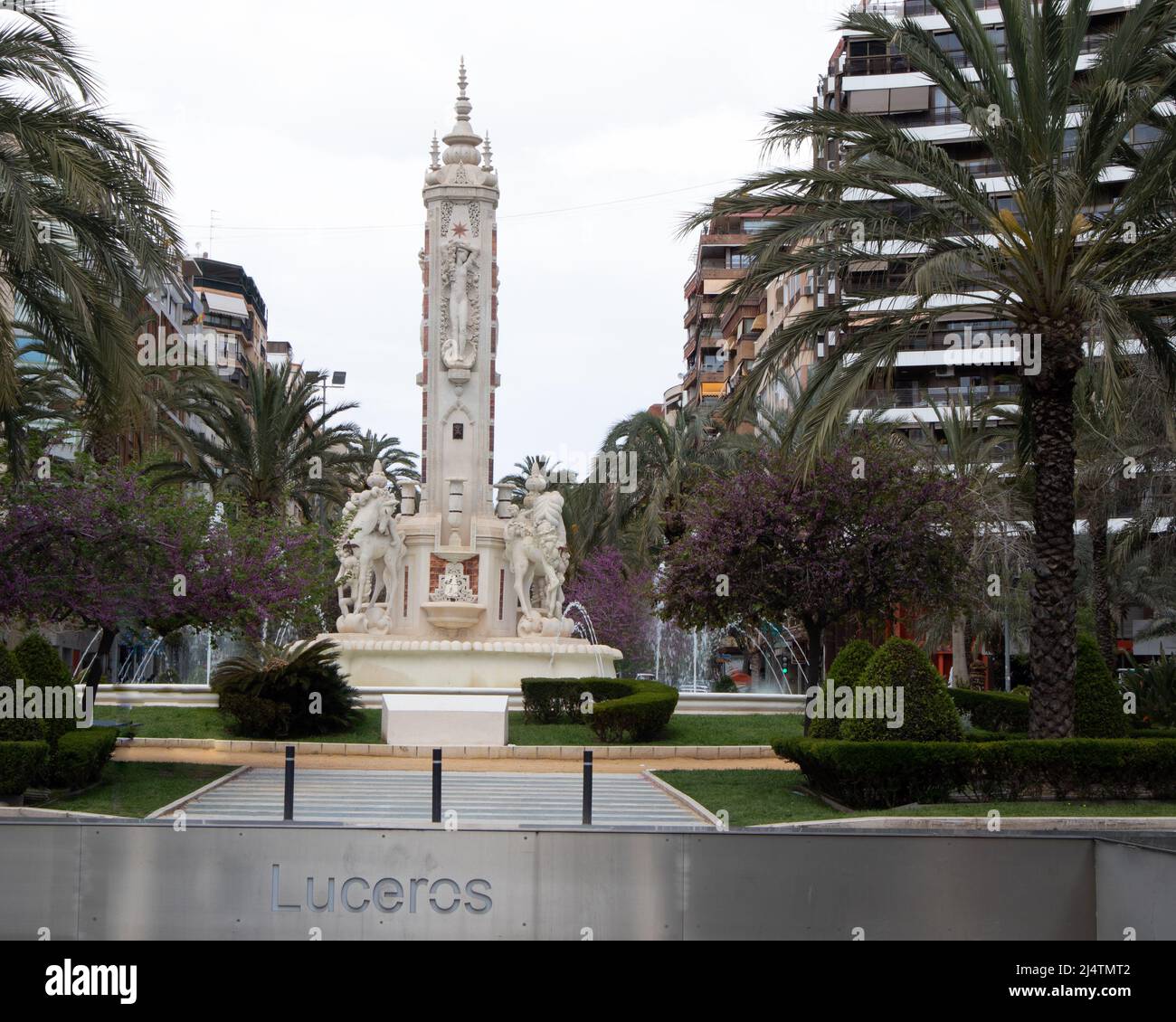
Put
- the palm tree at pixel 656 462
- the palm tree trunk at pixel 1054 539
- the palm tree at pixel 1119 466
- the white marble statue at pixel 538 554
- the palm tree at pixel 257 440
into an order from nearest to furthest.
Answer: the palm tree trunk at pixel 1054 539, the palm tree at pixel 1119 466, the white marble statue at pixel 538 554, the palm tree at pixel 257 440, the palm tree at pixel 656 462

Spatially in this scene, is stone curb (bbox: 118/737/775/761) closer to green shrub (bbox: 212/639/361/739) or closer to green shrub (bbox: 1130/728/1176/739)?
green shrub (bbox: 212/639/361/739)

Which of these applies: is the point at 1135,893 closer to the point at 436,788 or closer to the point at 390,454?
the point at 436,788

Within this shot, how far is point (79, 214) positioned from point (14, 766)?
19.0 feet

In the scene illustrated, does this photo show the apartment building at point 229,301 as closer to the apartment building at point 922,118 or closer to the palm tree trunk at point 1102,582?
the apartment building at point 922,118

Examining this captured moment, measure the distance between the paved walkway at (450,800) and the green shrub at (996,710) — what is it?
7.26 m

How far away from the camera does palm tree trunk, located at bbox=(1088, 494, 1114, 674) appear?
31562mm

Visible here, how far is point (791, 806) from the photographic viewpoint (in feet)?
57.3

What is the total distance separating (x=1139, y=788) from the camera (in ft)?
56.9

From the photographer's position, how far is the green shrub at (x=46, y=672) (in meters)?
17.6

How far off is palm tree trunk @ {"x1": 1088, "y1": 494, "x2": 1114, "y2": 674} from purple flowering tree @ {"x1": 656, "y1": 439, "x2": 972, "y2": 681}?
8.79 metres

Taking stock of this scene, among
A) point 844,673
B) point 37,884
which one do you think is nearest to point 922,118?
point 844,673

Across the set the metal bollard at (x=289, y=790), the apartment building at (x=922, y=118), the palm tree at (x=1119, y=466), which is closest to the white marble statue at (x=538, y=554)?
the palm tree at (x=1119, y=466)
